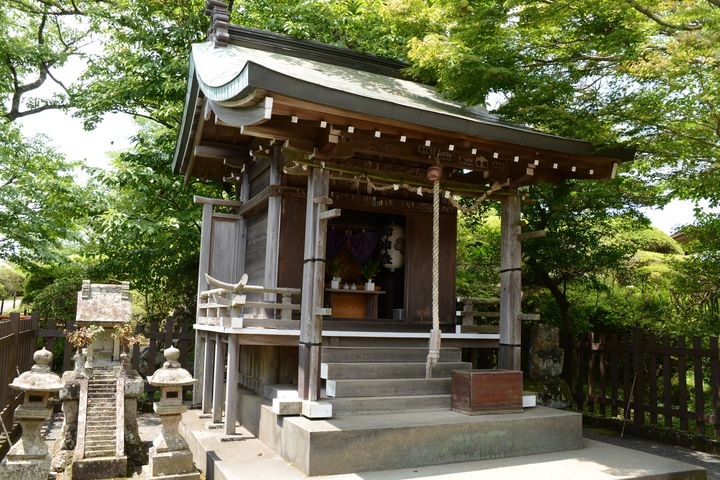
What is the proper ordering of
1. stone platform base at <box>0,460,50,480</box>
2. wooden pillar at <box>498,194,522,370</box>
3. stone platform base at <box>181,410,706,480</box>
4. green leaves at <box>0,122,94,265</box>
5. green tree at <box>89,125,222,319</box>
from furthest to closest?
green leaves at <box>0,122,94,265</box> < green tree at <box>89,125,222,319</box> < wooden pillar at <box>498,194,522,370</box> < stone platform base at <box>181,410,706,480</box> < stone platform base at <box>0,460,50,480</box>

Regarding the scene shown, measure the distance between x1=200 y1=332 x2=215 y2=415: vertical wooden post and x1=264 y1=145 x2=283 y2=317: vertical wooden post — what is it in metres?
1.43

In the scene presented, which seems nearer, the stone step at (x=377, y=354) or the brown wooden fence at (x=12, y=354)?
the stone step at (x=377, y=354)

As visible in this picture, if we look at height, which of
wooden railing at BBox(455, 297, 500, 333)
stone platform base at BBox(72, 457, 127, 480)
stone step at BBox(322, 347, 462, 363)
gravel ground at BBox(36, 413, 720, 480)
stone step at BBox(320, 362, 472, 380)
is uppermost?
wooden railing at BBox(455, 297, 500, 333)

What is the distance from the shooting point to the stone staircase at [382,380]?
20.5ft

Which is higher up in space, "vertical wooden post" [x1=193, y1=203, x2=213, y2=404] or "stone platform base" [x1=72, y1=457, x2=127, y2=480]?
"vertical wooden post" [x1=193, y1=203, x2=213, y2=404]

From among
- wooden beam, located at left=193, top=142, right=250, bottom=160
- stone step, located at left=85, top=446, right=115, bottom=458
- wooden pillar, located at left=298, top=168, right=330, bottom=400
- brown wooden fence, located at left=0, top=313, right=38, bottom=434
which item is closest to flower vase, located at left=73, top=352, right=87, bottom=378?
brown wooden fence, located at left=0, top=313, right=38, bottom=434

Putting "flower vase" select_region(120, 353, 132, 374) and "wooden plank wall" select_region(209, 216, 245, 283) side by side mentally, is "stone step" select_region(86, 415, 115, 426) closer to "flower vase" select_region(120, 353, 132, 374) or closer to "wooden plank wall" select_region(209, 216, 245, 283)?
"flower vase" select_region(120, 353, 132, 374)

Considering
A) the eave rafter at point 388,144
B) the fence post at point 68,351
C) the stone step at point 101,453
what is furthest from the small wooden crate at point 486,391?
the fence post at point 68,351

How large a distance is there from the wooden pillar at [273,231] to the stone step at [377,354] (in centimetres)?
141

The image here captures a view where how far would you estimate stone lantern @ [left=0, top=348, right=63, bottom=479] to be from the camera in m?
4.63

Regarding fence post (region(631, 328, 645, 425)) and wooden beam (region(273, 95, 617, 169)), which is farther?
fence post (region(631, 328, 645, 425))

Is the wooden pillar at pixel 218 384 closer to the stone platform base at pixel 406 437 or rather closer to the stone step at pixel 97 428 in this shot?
the stone platform base at pixel 406 437

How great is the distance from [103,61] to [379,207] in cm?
977

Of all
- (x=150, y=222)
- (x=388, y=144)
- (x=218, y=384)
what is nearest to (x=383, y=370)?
(x=218, y=384)
